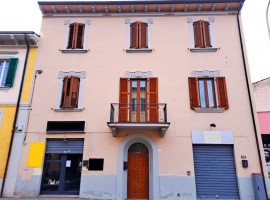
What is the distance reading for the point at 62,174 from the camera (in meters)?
9.75

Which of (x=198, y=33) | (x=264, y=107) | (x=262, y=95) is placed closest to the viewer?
(x=198, y=33)

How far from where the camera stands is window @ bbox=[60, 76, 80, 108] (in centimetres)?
1046

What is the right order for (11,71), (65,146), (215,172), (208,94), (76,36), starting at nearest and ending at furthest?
(215,172) → (65,146) → (208,94) → (11,71) → (76,36)

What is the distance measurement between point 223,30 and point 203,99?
4.15 m

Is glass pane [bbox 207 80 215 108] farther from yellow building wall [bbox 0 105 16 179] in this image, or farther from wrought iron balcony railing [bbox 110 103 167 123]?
yellow building wall [bbox 0 105 16 179]

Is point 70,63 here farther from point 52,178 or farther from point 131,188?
point 131,188

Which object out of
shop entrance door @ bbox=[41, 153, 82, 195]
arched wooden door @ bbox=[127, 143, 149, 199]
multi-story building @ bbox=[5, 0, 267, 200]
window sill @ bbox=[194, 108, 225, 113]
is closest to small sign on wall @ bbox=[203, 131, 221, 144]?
multi-story building @ bbox=[5, 0, 267, 200]

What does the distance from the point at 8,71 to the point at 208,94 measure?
10082 mm

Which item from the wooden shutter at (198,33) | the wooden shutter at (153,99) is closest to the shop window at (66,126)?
the wooden shutter at (153,99)

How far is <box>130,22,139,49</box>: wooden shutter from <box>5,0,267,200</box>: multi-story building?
56 millimetres

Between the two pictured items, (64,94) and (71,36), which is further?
(71,36)

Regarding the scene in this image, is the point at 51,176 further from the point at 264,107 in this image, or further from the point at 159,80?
the point at 264,107

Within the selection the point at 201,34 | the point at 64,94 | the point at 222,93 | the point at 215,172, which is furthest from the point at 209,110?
the point at 64,94

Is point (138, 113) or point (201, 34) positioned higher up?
point (201, 34)
